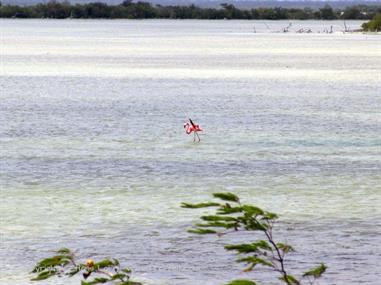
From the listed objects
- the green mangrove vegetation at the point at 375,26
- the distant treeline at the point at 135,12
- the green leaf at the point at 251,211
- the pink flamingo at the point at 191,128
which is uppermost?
the green leaf at the point at 251,211

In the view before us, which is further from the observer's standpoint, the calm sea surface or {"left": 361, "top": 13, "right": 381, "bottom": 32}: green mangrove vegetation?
{"left": 361, "top": 13, "right": 381, "bottom": 32}: green mangrove vegetation

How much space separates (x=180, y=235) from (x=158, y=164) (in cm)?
505

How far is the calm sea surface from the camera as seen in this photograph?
1089 cm

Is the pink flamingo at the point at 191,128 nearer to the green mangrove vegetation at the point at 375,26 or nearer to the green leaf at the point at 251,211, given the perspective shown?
the green leaf at the point at 251,211

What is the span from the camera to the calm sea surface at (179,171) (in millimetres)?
10891

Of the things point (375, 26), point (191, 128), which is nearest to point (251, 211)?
point (191, 128)

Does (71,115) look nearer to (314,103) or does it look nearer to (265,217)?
(314,103)

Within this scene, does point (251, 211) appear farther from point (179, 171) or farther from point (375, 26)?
point (375, 26)

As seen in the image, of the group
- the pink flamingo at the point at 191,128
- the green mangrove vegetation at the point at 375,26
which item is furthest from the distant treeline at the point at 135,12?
the pink flamingo at the point at 191,128

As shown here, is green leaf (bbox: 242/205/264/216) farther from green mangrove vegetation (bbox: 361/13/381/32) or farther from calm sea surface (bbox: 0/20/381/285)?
green mangrove vegetation (bbox: 361/13/381/32)

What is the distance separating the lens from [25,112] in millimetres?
24391

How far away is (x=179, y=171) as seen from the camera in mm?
16016

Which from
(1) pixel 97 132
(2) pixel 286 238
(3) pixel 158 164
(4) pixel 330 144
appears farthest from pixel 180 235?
(1) pixel 97 132

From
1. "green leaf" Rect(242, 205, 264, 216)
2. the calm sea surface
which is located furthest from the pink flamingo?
"green leaf" Rect(242, 205, 264, 216)
